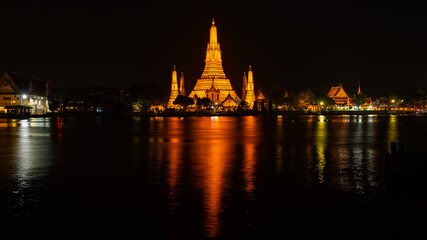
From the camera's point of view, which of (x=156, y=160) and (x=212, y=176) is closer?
(x=212, y=176)

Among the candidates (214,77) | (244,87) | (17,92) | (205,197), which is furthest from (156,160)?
(244,87)

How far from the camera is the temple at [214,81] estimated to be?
159m

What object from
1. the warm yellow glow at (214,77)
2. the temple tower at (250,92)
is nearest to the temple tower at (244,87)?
the temple tower at (250,92)

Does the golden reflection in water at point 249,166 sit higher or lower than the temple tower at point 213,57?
lower

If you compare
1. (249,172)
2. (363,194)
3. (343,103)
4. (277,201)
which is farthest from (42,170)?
(343,103)

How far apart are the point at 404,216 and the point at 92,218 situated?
861cm

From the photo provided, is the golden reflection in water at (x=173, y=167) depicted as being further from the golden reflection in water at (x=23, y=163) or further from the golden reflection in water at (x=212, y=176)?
the golden reflection in water at (x=23, y=163)

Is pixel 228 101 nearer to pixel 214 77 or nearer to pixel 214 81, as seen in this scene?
pixel 214 81

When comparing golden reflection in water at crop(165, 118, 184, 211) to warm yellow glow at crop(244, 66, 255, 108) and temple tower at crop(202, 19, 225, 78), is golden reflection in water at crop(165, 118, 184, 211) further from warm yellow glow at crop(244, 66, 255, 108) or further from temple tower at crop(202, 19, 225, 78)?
warm yellow glow at crop(244, 66, 255, 108)

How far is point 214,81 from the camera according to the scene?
534ft

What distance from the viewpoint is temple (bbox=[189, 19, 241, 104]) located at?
159250 mm

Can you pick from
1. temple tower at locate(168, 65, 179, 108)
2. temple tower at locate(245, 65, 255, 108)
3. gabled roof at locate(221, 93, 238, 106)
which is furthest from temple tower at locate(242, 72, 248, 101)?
temple tower at locate(168, 65, 179, 108)

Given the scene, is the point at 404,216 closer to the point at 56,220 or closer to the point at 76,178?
the point at 56,220

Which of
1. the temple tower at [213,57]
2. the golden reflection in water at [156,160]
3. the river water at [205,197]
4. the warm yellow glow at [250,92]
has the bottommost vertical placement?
the river water at [205,197]
